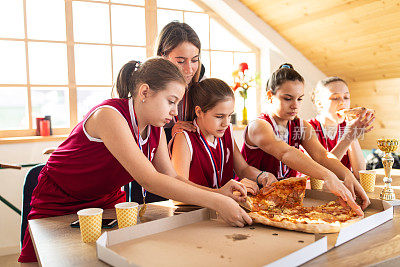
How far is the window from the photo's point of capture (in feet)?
Result: 11.9

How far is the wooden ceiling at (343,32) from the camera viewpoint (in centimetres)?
360

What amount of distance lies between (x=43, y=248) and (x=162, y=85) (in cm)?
69

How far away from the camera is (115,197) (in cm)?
147

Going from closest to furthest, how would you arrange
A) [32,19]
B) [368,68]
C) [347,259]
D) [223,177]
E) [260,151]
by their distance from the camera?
[347,259], [223,177], [260,151], [32,19], [368,68]

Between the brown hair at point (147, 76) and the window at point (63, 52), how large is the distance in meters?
2.10

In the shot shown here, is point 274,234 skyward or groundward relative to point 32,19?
groundward

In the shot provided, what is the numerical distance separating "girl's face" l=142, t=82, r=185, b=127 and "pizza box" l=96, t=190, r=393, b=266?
0.42 meters

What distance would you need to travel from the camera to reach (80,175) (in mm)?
1345

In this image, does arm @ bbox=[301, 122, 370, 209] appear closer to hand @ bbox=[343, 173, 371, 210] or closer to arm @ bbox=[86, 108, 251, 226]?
hand @ bbox=[343, 173, 371, 210]

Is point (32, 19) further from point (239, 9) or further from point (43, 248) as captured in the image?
point (43, 248)

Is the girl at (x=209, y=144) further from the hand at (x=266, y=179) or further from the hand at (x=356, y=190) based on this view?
the hand at (x=356, y=190)

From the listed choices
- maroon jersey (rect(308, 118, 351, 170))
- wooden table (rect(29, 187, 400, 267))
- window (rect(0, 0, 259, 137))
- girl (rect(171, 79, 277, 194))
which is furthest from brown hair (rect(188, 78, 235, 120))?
window (rect(0, 0, 259, 137))

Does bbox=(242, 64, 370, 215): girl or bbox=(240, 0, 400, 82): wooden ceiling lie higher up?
bbox=(240, 0, 400, 82): wooden ceiling

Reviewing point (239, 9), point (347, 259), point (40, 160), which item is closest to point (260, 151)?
point (347, 259)
